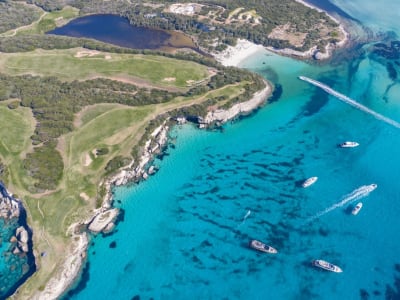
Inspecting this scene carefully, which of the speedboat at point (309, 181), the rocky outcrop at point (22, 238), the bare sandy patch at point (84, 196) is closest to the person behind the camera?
the rocky outcrop at point (22, 238)

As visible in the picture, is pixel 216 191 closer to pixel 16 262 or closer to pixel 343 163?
pixel 343 163

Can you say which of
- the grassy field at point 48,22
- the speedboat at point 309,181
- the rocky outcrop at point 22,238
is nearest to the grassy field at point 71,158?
the rocky outcrop at point 22,238

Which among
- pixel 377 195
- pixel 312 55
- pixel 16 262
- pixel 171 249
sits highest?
pixel 312 55

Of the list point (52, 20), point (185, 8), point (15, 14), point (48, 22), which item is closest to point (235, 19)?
point (185, 8)

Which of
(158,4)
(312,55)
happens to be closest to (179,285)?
(312,55)

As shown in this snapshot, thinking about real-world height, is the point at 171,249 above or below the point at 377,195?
below

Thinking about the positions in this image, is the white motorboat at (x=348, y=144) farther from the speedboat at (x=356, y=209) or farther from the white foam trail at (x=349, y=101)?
the speedboat at (x=356, y=209)
